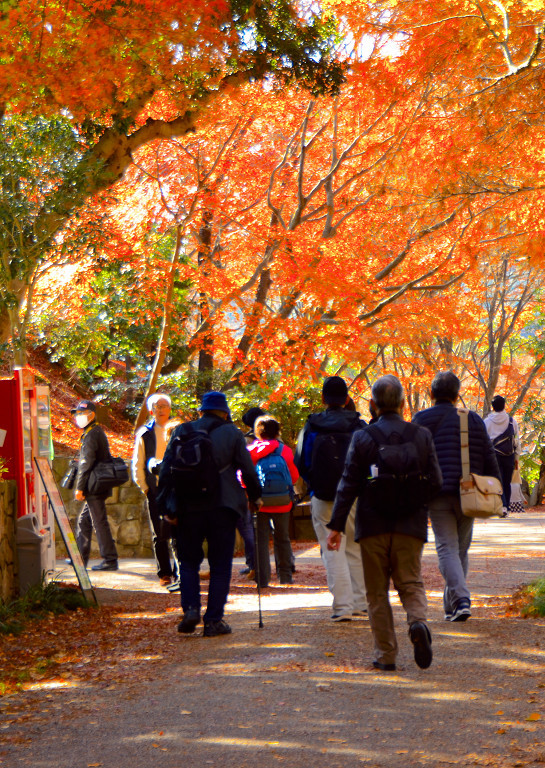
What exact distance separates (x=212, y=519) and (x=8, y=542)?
211cm

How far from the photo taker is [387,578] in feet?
17.0

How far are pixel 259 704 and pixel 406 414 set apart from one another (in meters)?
23.3

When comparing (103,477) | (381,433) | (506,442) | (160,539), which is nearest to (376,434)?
(381,433)

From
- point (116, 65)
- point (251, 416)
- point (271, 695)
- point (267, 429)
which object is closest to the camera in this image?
point (271, 695)

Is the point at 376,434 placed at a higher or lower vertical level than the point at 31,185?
lower

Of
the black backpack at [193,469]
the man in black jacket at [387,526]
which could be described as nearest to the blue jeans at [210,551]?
the black backpack at [193,469]

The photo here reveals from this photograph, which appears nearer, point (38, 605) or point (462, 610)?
point (462, 610)

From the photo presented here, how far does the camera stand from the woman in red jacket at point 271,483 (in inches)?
364

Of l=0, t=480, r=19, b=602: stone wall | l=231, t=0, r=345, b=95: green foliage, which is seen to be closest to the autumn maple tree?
l=231, t=0, r=345, b=95: green foliage

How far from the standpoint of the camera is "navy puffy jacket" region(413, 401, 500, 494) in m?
6.56

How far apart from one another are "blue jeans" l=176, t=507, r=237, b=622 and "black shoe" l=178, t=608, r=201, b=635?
0.04 m

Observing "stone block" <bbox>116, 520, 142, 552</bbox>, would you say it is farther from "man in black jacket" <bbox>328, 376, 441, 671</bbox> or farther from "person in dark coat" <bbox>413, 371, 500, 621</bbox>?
"man in black jacket" <bbox>328, 376, 441, 671</bbox>

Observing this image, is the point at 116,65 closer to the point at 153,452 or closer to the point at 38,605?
the point at 153,452

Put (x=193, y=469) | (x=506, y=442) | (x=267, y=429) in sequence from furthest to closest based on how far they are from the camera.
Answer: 1. (x=506, y=442)
2. (x=267, y=429)
3. (x=193, y=469)
